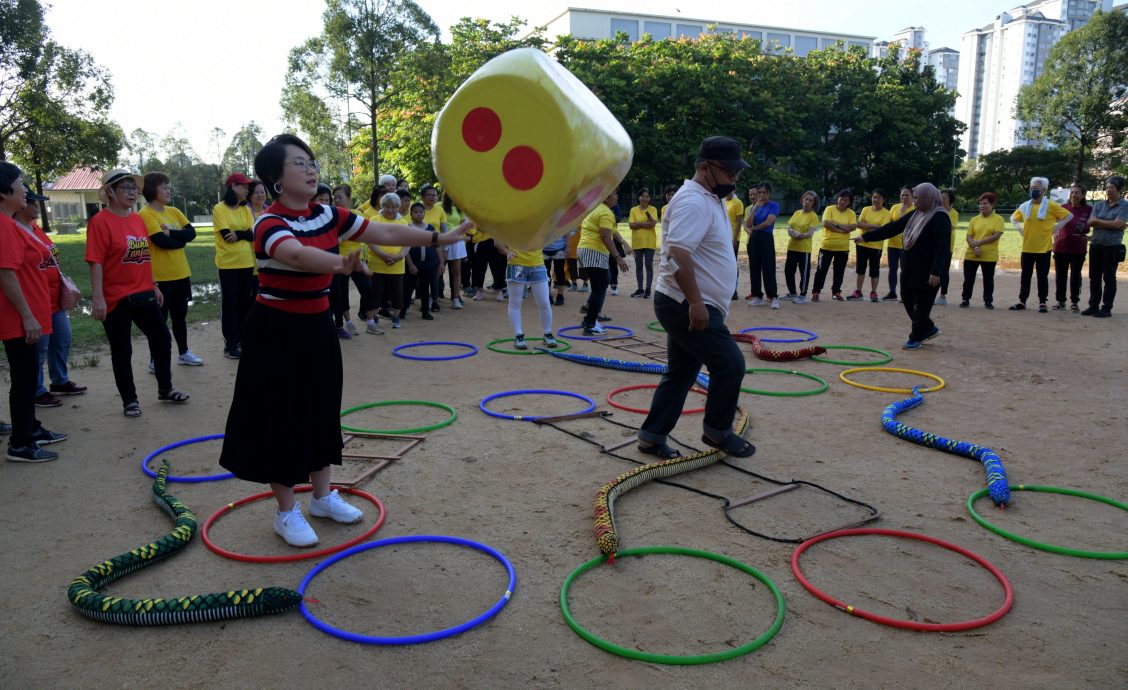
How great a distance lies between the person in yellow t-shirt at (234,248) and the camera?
27.3ft

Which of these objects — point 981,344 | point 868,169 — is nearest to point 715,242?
point 981,344

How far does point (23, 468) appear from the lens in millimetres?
5344

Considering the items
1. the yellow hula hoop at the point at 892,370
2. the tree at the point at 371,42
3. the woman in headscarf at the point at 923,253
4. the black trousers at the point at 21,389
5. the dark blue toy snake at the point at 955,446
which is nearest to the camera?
the dark blue toy snake at the point at 955,446

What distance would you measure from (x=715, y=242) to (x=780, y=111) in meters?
45.8

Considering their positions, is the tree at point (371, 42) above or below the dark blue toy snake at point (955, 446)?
above

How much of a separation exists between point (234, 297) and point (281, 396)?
5.38 m

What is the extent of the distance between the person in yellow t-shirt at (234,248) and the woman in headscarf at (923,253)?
26.9 ft

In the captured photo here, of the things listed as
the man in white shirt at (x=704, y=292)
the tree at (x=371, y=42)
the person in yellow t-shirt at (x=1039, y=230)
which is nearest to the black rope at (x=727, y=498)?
the man in white shirt at (x=704, y=292)

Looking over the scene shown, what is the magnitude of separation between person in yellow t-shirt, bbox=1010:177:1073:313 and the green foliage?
43115 millimetres

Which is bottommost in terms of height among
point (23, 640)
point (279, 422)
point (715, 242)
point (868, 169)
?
point (23, 640)

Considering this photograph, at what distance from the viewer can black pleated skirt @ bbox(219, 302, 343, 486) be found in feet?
12.5

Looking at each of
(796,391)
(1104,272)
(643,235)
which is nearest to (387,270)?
(643,235)

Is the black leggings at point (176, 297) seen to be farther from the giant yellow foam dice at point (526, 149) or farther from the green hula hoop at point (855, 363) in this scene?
the green hula hoop at point (855, 363)

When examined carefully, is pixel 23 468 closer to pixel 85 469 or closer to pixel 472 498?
pixel 85 469
